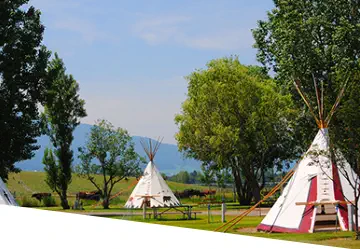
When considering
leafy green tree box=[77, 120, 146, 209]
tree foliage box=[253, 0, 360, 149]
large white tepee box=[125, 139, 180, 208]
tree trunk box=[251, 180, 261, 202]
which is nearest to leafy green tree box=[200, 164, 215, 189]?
large white tepee box=[125, 139, 180, 208]

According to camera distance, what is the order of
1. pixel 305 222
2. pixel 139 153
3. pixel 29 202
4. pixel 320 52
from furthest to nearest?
pixel 139 153, pixel 29 202, pixel 320 52, pixel 305 222

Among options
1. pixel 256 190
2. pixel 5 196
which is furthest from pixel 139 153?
pixel 5 196

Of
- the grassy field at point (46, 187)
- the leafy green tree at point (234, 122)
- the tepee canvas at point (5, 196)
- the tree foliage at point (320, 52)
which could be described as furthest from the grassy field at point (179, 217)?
the tepee canvas at point (5, 196)

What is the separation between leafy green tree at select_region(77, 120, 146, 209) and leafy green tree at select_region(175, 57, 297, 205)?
3.64 feet

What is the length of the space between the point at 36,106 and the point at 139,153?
8.04 ft

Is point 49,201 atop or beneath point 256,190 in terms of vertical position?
beneath

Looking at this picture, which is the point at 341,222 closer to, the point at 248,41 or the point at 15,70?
the point at 248,41

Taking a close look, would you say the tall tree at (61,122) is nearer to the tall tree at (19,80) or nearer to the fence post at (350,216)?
the tall tree at (19,80)

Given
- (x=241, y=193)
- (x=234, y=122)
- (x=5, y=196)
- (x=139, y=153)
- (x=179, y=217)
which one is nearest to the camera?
(x=5, y=196)

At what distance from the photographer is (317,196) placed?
23.8ft

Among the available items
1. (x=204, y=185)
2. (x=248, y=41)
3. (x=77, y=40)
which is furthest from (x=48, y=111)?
(x=248, y=41)

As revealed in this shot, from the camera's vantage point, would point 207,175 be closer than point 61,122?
No

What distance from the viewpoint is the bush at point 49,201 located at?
39.0 feet

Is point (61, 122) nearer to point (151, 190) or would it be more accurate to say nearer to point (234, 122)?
point (151, 190)
